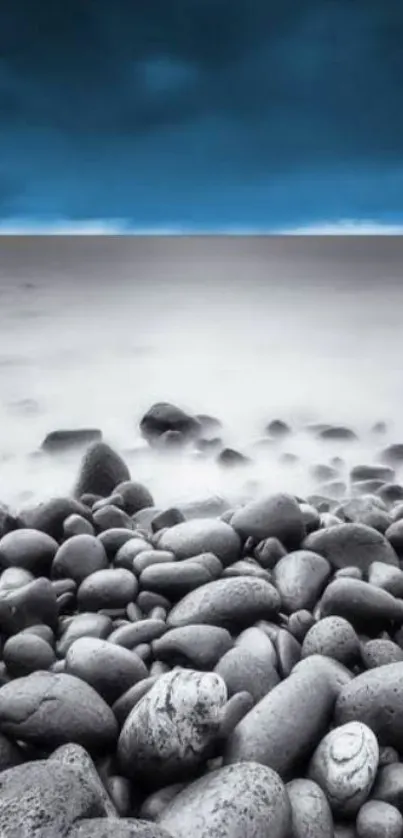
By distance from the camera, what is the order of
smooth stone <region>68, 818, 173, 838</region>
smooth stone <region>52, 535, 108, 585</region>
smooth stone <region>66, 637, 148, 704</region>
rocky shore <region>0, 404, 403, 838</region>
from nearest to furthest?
smooth stone <region>68, 818, 173, 838</region> → rocky shore <region>0, 404, 403, 838</region> → smooth stone <region>66, 637, 148, 704</region> → smooth stone <region>52, 535, 108, 585</region>

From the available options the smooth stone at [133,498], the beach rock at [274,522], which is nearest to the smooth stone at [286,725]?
the beach rock at [274,522]

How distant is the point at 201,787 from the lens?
3.42 ft

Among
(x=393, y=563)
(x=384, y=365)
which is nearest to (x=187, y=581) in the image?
(x=393, y=563)

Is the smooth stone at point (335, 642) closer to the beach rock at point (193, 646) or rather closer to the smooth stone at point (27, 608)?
→ the beach rock at point (193, 646)

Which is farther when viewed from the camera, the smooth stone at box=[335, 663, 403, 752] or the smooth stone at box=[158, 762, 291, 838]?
the smooth stone at box=[335, 663, 403, 752]

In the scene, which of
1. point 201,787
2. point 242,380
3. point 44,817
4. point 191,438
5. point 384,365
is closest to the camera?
point 44,817

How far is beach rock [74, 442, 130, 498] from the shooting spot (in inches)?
85.0

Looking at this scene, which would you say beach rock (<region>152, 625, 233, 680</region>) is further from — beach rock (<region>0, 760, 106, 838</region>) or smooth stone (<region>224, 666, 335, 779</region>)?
beach rock (<region>0, 760, 106, 838</region>)

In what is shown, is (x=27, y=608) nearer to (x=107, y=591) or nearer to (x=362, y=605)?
(x=107, y=591)

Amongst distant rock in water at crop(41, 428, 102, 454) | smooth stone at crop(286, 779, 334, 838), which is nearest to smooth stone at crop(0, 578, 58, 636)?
smooth stone at crop(286, 779, 334, 838)

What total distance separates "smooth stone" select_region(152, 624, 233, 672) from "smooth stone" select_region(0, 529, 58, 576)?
392 mm

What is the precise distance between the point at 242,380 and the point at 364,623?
2661 mm

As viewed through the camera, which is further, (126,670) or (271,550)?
(271,550)

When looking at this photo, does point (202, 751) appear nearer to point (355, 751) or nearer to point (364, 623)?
point (355, 751)
